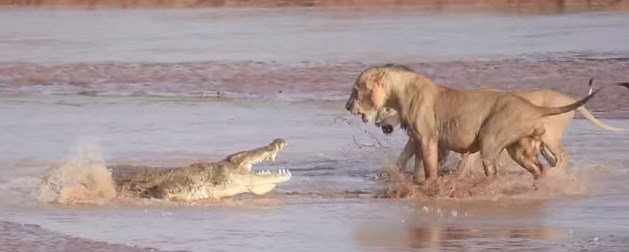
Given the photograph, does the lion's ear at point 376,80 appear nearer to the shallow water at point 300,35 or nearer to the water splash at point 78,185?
the water splash at point 78,185

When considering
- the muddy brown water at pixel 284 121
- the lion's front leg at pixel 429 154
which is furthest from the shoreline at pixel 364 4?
the lion's front leg at pixel 429 154

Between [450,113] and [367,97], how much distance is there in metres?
0.67

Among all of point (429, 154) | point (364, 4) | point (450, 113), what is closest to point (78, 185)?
point (429, 154)

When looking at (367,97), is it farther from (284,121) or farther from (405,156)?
(284,121)

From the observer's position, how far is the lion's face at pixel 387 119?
45.7 ft

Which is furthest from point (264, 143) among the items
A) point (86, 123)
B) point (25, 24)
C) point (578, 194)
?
point (25, 24)

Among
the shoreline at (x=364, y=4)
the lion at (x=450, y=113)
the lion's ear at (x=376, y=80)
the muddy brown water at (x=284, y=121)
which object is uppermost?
the lion's ear at (x=376, y=80)

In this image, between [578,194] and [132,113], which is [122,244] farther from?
[132,113]

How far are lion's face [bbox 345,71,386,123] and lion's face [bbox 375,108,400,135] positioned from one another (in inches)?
16.1

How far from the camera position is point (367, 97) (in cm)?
1333

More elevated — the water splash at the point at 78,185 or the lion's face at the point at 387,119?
the lion's face at the point at 387,119

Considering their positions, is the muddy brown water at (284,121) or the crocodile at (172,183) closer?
the muddy brown water at (284,121)

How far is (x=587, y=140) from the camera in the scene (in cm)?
1612

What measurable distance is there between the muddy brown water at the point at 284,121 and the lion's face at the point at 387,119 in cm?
48
